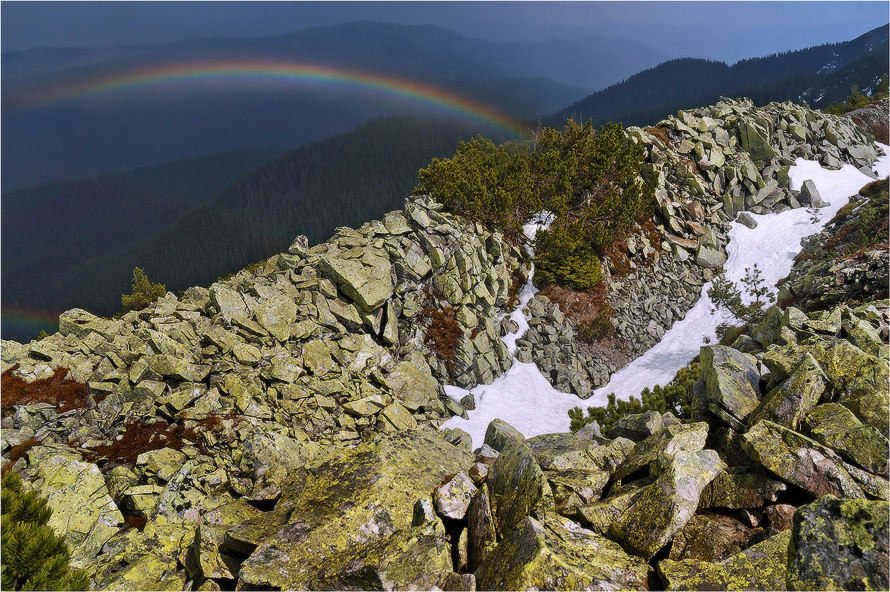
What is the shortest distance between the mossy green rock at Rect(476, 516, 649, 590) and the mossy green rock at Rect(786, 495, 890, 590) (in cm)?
205

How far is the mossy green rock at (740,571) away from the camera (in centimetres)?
535

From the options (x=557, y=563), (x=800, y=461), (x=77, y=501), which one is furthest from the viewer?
(x=77, y=501)

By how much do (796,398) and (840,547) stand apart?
5107 millimetres

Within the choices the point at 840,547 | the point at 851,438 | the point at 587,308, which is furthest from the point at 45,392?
the point at 587,308

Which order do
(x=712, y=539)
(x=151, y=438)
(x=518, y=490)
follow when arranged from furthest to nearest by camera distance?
(x=151, y=438) < (x=518, y=490) < (x=712, y=539)

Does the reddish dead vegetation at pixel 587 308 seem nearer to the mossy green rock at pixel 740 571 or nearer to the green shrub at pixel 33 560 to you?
the mossy green rock at pixel 740 571

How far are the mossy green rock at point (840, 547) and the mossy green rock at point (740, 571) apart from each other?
46cm

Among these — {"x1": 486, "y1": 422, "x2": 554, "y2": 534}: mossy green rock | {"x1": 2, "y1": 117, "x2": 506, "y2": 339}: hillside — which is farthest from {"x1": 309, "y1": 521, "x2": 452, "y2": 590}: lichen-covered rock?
{"x1": 2, "y1": 117, "x2": 506, "y2": 339}: hillside

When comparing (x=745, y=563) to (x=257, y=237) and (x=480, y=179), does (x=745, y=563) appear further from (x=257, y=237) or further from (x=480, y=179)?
(x=257, y=237)

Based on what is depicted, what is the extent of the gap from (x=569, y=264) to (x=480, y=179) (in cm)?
853

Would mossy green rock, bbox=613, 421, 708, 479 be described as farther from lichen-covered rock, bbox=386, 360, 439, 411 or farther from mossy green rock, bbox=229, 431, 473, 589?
lichen-covered rock, bbox=386, 360, 439, 411

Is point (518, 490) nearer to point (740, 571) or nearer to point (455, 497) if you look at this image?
point (455, 497)

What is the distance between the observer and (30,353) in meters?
16.4

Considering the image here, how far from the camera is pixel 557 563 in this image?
19.3 ft
